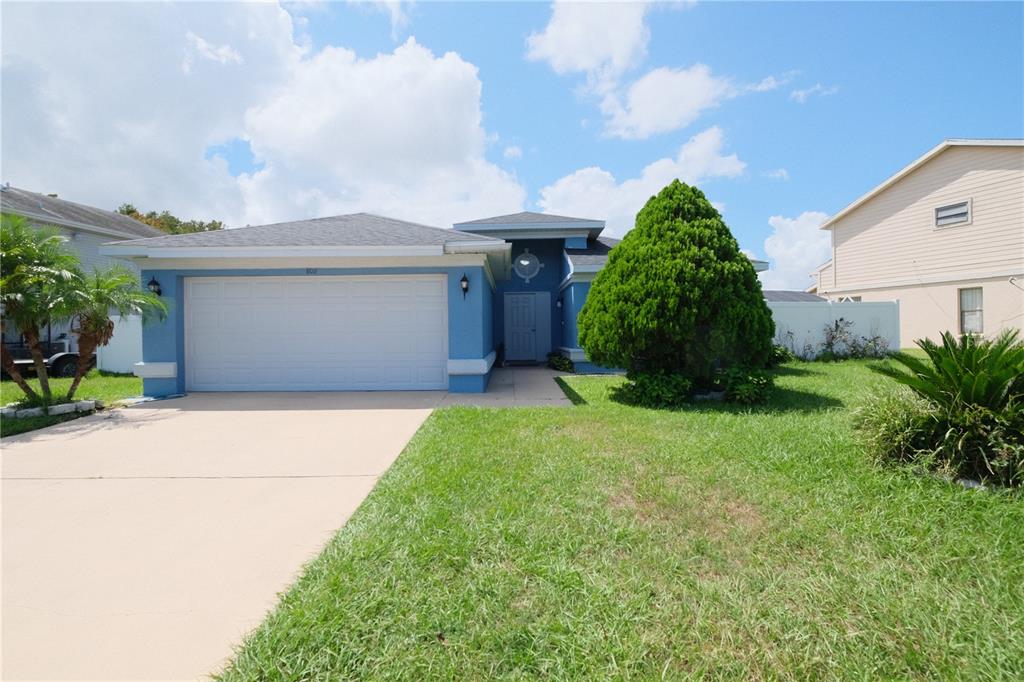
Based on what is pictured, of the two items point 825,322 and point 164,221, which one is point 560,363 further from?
point 164,221

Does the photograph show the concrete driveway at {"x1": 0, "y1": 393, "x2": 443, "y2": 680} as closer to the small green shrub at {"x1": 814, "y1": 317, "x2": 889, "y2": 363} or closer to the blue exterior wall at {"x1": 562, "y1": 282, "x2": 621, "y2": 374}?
the blue exterior wall at {"x1": 562, "y1": 282, "x2": 621, "y2": 374}

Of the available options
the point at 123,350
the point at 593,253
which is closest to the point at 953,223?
the point at 593,253

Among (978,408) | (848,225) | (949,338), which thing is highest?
(848,225)


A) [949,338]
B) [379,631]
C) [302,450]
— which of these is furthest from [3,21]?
[949,338]

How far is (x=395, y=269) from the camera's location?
883cm

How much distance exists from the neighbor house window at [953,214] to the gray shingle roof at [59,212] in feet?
96.4

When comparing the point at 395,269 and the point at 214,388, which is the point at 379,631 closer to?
the point at 395,269

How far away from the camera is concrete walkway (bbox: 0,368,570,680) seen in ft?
6.77

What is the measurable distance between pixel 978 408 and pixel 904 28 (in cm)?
813

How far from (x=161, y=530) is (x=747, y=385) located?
7.27 m

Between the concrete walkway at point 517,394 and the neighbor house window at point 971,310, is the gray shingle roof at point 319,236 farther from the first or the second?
the neighbor house window at point 971,310

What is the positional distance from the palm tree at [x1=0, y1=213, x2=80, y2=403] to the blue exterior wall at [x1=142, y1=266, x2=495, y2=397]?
63.5 inches

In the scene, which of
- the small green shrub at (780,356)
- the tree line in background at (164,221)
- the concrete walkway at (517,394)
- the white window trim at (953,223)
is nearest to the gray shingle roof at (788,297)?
the white window trim at (953,223)

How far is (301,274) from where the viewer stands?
8.88m
